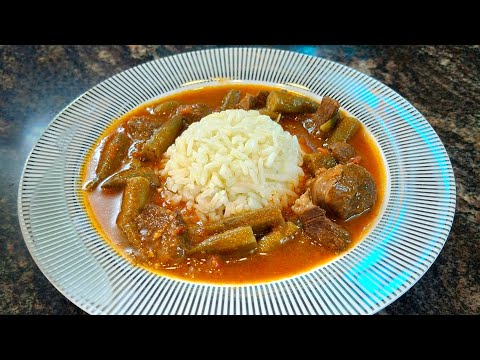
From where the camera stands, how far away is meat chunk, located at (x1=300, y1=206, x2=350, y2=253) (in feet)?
11.8

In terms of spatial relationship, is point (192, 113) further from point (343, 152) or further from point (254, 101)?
point (343, 152)

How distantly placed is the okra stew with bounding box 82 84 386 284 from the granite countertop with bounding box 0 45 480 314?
0.58 m

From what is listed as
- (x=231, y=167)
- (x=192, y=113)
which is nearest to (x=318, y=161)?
(x=231, y=167)

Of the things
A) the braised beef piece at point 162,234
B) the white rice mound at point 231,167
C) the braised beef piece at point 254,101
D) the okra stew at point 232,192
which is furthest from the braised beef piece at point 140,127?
the braised beef piece at point 162,234

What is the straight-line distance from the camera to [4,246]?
377 centimetres

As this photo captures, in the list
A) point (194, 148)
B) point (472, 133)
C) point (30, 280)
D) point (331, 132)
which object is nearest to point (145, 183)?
point (194, 148)

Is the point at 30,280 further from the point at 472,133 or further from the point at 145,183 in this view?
the point at 472,133

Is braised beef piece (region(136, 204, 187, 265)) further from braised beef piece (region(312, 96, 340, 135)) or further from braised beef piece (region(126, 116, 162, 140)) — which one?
braised beef piece (region(312, 96, 340, 135))

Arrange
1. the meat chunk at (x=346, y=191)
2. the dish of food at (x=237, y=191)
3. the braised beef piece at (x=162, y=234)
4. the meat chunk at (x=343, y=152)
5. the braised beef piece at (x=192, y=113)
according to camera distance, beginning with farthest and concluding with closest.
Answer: the braised beef piece at (x=192, y=113) → the meat chunk at (x=343, y=152) → the meat chunk at (x=346, y=191) → the braised beef piece at (x=162, y=234) → the dish of food at (x=237, y=191)

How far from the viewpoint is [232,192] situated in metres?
4.11

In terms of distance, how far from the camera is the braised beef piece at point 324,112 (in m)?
4.62

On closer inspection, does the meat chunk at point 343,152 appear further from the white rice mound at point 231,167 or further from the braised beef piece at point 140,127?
the braised beef piece at point 140,127

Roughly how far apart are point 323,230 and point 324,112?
1.42 meters

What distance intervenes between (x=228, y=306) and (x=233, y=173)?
1340 millimetres
